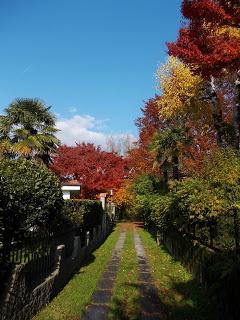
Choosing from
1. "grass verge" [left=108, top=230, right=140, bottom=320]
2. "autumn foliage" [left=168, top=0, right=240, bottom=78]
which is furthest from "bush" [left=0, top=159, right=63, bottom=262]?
"autumn foliage" [left=168, top=0, right=240, bottom=78]

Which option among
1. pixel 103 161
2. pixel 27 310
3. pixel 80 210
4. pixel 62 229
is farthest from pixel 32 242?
pixel 103 161

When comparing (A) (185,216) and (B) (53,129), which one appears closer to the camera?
(A) (185,216)

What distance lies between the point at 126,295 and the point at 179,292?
147cm

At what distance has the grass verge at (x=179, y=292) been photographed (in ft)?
27.4

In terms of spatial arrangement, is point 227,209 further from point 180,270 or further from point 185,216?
point 180,270

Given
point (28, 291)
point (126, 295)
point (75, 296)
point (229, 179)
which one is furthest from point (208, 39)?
point (28, 291)

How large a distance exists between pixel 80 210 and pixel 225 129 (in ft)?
25.4

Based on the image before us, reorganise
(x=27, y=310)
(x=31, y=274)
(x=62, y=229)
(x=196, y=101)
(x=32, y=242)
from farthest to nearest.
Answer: (x=196, y=101) < (x=62, y=229) < (x=32, y=242) < (x=31, y=274) < (x=27, y=310)

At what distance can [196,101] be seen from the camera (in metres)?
23.2

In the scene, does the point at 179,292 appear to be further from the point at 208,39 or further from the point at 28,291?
the point at 208,39

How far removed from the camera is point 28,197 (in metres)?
10.3

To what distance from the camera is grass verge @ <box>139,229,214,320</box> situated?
8.35 meters

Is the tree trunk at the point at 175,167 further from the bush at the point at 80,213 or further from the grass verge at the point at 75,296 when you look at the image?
the grass verge at the point at 75,296

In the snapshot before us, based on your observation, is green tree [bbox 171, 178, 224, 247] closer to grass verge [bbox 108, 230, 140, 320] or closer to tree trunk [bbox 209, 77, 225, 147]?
grass verge [bbox 108, 230, 140, 320]
